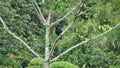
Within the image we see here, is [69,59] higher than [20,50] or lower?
lower

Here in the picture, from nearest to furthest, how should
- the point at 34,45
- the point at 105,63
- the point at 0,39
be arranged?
the point at 0,39 < the point at 105,63 < the point at 34,45

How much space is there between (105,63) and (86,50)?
1.41m

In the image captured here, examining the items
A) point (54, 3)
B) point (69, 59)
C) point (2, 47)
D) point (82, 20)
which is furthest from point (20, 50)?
point (54, 3)

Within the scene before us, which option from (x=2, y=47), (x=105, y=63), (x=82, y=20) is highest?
(x=2, y=47)

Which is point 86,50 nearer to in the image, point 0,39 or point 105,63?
point 105,63

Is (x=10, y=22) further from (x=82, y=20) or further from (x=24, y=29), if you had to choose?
(x=82, y=20)

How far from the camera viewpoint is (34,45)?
921cm

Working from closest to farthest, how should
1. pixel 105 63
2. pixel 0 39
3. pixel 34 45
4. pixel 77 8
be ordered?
pixel 77 8 → pixel 0 39 → pixel 105 63 → pixel 34 45

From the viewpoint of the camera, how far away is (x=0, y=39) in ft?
25.2

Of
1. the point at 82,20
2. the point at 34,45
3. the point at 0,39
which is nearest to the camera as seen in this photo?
the point at 82,20

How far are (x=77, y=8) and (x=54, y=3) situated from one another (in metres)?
0.12

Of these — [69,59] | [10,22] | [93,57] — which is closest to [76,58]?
[69,59]

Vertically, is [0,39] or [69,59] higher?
[0,39]

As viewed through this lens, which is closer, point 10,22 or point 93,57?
point 10,22
